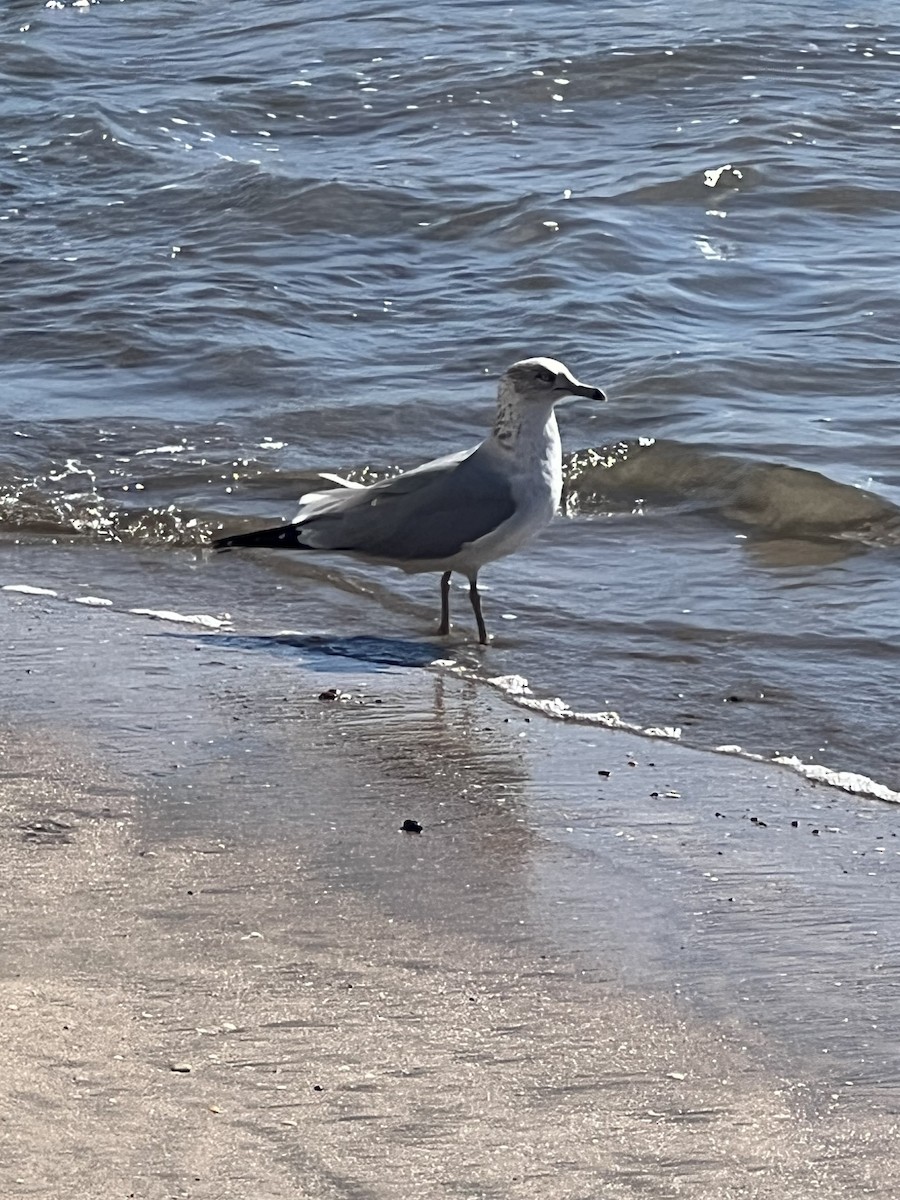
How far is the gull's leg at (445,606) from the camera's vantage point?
21.1 ft

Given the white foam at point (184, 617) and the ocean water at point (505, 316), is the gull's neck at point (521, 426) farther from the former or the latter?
the white foam at point (184, 617)

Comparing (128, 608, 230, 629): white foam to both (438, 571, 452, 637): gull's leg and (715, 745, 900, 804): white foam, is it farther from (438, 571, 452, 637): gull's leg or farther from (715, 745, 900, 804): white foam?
(715, 745, 900, 804): white foam

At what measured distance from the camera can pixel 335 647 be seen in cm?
627

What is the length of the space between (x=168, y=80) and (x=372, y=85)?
177cm

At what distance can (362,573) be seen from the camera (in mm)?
7082

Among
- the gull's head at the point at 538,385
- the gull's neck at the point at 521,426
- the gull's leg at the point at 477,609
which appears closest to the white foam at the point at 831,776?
the gull's leg at the point at 477,609

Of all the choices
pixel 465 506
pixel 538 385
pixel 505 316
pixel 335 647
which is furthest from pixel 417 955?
pixel 505 316

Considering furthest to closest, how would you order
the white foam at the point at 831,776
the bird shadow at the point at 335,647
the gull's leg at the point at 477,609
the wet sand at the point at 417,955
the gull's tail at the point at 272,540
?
the gull's tail at the point at 272,540
the gull's leg at the point at 477,609
the bird shadow at the point at 335,647
the white foam at the point at 831,776
the wet sand at the point at 417,955

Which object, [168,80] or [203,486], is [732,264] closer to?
[203,486]

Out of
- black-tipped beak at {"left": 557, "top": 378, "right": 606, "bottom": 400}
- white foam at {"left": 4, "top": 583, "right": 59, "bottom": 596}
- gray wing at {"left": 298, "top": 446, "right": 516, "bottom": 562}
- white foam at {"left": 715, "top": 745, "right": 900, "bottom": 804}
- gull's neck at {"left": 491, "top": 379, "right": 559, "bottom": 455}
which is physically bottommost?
white foam at {"left": 4, "top": 583, "right": 59, "bottom": 596}

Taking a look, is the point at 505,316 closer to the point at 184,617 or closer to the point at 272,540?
the point at 272,540

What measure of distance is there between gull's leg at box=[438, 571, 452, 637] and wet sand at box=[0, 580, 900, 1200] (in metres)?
0.63

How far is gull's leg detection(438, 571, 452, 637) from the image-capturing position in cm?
642

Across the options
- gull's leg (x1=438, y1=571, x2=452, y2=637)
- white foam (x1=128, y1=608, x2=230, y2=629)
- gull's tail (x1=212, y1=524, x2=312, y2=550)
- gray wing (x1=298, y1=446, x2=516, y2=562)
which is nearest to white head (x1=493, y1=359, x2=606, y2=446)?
gray wing (x1=298, y1=446, x2=516, y2=562)
